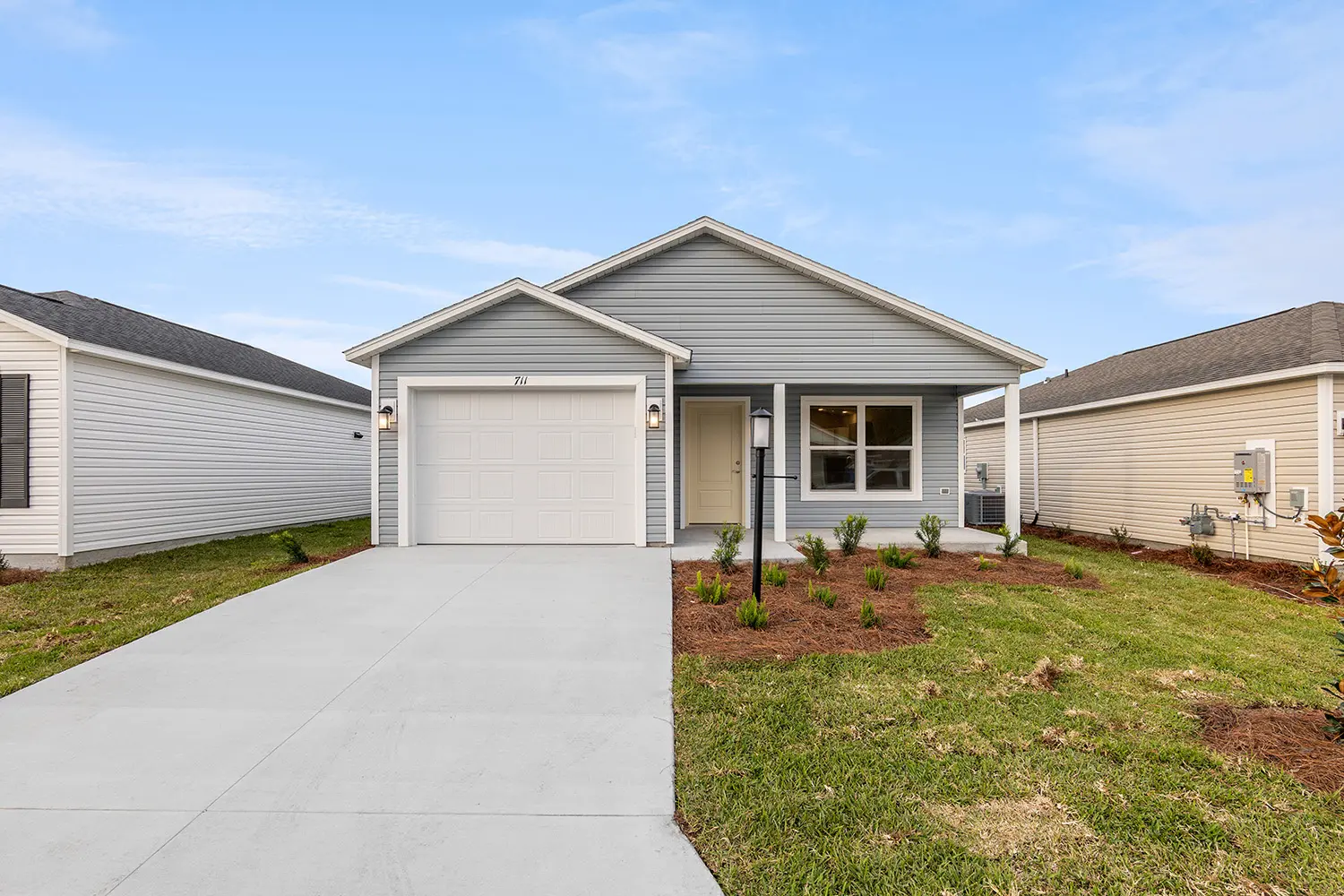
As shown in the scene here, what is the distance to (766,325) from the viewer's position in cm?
975

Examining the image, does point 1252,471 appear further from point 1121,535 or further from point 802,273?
point 802,273

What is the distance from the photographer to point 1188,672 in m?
4.05

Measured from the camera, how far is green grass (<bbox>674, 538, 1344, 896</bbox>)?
210 cm

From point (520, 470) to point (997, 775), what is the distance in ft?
22.8

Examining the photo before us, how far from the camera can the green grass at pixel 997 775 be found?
2.10m

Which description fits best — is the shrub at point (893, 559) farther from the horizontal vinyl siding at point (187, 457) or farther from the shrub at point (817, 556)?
the horizontal vinyl siding at point (187, 457)

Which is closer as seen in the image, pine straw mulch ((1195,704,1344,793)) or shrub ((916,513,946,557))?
pine straw mulch ((1195,704,1344,793))

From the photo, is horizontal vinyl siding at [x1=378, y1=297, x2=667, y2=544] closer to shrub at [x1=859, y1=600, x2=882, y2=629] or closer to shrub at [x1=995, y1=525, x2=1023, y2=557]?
shrub at [x1=859, y1=600, x2=882, y2=629]

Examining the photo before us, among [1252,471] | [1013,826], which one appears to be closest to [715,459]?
[1252,471]

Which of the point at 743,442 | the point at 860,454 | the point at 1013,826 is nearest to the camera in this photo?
the point at 1013,826

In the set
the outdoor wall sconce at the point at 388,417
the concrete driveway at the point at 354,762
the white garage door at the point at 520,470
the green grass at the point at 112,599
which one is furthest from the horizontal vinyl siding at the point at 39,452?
the concrete driveway at the point at 354,762

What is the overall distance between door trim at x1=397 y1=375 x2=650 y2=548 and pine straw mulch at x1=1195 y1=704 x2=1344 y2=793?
6176 mm

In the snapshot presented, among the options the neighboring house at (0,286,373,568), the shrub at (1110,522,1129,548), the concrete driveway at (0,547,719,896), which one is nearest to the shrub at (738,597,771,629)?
the concrete driveway at (0,547,719,896)

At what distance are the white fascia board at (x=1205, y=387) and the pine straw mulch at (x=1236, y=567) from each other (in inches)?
98.7
